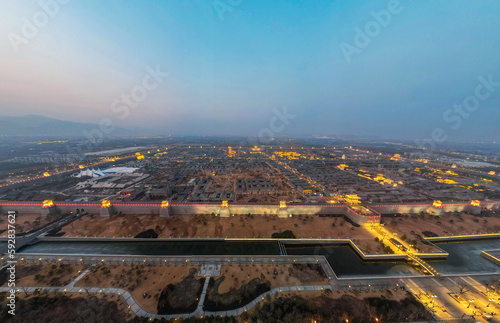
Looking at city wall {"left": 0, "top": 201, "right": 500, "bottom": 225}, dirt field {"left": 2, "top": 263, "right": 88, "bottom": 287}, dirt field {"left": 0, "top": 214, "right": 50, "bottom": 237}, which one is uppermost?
city wall {"left": 0, "top": 201, "right": 500, "bottom": 225}

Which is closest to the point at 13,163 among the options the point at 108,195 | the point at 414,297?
the point at 108,195

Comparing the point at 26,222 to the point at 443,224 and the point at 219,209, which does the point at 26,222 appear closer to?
the point at 219,209

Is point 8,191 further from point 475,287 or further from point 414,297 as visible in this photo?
point 475,287

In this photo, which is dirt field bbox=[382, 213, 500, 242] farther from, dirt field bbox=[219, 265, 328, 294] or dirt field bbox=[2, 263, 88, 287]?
dirt field bbox=[2, 263, 88, 287]

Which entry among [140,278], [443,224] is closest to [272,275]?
[140,278]

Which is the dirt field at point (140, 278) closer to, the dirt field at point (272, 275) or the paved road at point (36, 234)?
the dirt field at point (272, 275)

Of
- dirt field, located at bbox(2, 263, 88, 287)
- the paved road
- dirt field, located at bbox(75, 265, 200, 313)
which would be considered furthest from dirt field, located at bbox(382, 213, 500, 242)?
the paved road
